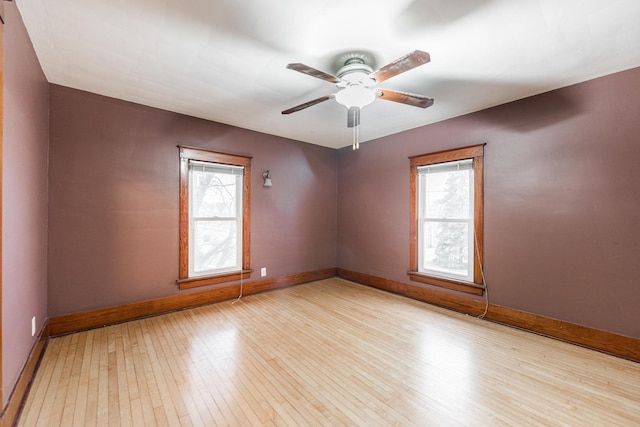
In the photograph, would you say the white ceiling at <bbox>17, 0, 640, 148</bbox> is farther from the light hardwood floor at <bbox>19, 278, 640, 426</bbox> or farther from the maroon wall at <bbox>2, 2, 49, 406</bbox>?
the light hardwood floor at <bbox>19, 278, 640, 426</bbox>

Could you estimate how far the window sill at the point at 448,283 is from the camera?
330 cm

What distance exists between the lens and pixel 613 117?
2.45 meters

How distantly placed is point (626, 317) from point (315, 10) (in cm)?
356

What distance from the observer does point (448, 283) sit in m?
3.56

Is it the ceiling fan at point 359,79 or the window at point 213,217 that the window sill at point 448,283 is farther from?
the window at point 213,217

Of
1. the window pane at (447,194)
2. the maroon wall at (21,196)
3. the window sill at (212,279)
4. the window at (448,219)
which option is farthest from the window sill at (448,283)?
the maroon wall at (21,196)

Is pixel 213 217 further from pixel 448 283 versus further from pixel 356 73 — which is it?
pixel 448 283

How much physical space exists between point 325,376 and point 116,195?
290 centimetres

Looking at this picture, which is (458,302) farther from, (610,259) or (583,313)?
(610,259)

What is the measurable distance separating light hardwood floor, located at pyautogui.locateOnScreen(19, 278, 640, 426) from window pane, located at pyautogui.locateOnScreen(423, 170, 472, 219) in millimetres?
1376

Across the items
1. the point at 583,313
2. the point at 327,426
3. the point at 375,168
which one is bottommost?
the point at 327,426

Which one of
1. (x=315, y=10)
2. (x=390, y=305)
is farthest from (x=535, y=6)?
(x=390, y=305)

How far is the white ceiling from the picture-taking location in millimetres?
1689

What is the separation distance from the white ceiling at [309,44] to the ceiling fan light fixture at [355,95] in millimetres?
279
